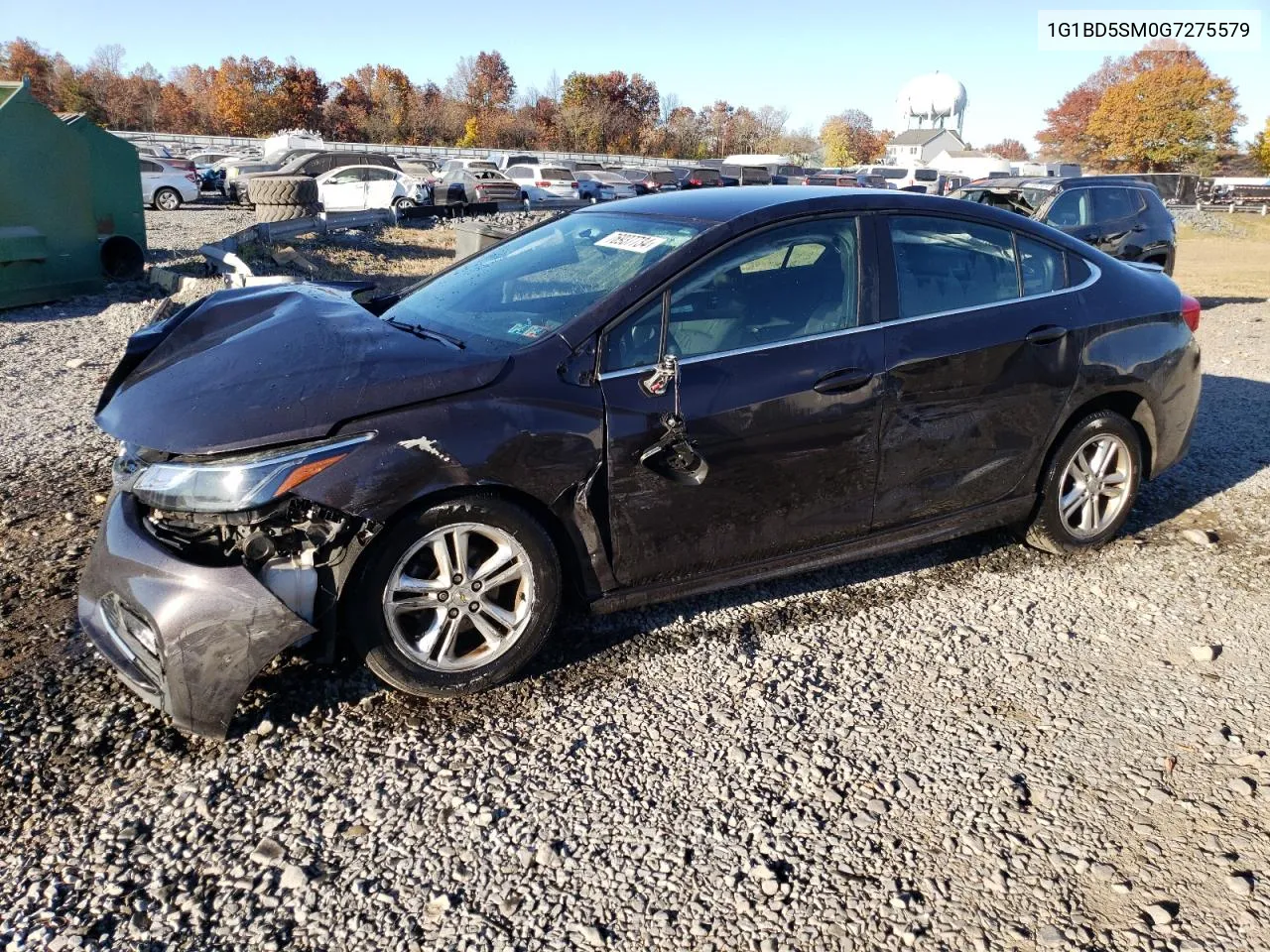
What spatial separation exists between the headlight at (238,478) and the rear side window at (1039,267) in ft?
10.3

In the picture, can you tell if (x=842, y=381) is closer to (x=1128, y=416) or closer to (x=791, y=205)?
(x=791, y=205)

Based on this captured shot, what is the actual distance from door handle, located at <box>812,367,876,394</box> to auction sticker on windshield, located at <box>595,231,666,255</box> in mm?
840

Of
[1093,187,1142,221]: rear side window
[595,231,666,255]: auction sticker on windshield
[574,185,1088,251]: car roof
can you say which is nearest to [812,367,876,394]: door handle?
[574,185,1088,251]: car roof

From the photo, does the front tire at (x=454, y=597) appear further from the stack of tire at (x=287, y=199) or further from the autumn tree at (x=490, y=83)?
the autumn tree at (x=490, y=83)

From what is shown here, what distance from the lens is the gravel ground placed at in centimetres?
255

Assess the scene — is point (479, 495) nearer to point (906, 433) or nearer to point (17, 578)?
point (906, 433)

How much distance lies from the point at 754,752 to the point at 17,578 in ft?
10.7

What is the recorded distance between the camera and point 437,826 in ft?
9.43

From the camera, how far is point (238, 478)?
3070 mm

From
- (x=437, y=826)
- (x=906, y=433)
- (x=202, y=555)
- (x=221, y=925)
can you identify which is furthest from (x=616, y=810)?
(x=906, y=433)

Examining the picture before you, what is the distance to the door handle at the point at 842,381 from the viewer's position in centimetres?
388

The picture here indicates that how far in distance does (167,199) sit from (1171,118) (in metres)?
65.5

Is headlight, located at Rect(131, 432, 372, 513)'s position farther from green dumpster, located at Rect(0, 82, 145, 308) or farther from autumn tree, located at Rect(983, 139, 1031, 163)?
autumn tree, located at Rect(983, 139, 1031, 163)

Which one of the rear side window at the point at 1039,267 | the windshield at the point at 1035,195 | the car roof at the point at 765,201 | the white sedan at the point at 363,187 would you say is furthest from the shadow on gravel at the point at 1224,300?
the white sedan at the point at 363,187
